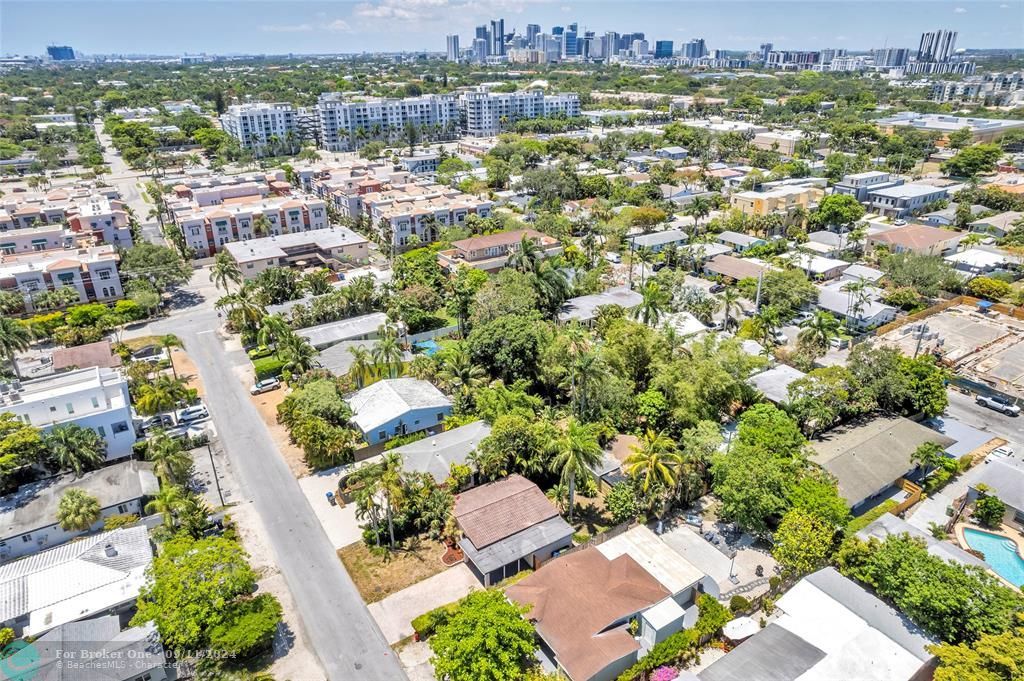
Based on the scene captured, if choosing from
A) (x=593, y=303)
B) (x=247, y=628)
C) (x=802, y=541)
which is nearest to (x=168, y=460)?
(x=247, y=628)

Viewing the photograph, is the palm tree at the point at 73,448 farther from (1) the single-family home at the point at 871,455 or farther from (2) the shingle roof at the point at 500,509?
(1) the single-family home at the point at 871,455

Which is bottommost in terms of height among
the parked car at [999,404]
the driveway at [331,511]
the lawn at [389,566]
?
the lawn at [389,566]

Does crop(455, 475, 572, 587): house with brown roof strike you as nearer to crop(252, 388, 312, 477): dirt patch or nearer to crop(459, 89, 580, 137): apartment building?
crop(252, 388, 312, 477): dirt patch

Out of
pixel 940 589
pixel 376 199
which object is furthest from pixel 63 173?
pixel 940 589

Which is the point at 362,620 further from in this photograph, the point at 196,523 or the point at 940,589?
the point at 940,589

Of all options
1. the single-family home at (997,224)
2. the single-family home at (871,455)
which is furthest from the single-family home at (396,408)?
the single-family home at (997,224)

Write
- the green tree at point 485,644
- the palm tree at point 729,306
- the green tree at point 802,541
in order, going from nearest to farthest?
1. the green tree at point 485,644
2. the green tree at point 802,541
3. the palm tree at point 729,306

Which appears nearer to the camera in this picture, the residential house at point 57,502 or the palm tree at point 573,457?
the residential house at point 57,502

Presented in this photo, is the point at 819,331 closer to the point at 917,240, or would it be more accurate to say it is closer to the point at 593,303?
the point at 593,303
